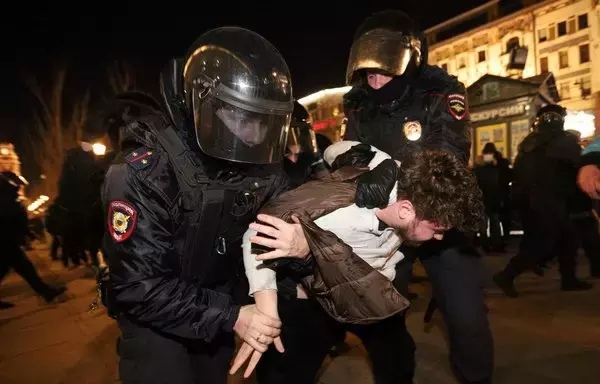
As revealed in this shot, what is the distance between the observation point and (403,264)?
244 cm

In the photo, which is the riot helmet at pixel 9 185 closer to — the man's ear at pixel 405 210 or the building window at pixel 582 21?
the man's ear at pixel 405 210

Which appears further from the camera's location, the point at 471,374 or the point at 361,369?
the point at 361,369

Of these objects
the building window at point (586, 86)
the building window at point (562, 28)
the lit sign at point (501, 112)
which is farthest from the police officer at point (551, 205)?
the building window at point (562, 28)

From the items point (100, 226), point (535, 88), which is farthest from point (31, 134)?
point (535, 88)

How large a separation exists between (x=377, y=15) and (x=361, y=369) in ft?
7.64

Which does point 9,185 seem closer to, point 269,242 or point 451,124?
point 269,242

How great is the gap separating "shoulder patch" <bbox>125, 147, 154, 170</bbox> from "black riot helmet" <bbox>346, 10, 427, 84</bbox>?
4.32ft

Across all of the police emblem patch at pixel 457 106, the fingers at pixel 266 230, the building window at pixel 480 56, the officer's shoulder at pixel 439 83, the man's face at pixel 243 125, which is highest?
the building window at pixel 480 56

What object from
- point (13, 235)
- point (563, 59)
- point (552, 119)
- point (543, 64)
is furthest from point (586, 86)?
point (13, 235)

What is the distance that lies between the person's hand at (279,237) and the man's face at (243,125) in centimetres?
30

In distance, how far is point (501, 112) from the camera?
17.7 metres

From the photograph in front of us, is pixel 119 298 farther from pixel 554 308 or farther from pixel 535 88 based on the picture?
pixel 535 88

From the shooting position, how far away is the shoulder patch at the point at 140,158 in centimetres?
153

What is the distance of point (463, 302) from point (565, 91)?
29.9 metres
